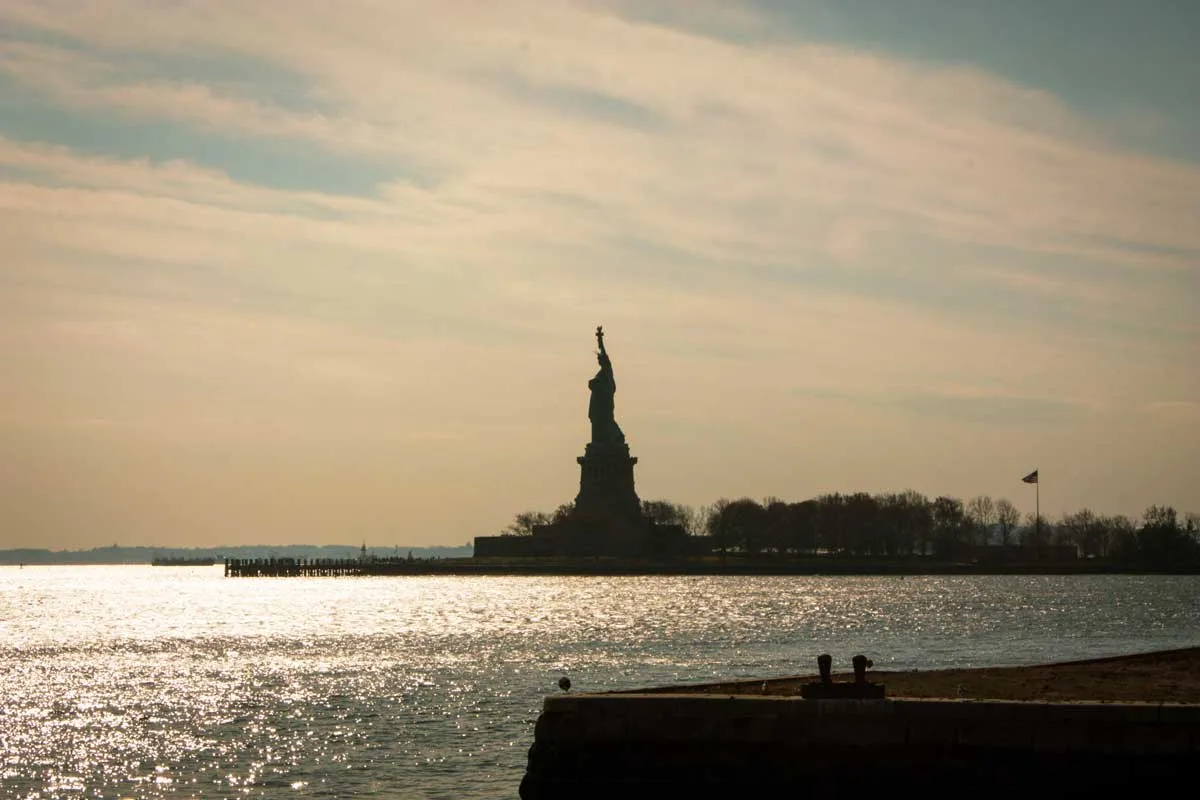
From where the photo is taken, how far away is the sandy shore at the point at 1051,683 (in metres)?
32.8

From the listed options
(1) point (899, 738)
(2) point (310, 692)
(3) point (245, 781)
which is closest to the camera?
(1) point (899, 738)

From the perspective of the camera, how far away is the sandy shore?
32.8 meters

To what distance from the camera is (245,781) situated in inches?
1432

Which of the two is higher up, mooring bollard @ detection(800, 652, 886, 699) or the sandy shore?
mooring bollard @ detection(800, 652, 886, 699)

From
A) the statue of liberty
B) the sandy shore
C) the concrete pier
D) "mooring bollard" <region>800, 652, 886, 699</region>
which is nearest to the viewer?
the concrete pier

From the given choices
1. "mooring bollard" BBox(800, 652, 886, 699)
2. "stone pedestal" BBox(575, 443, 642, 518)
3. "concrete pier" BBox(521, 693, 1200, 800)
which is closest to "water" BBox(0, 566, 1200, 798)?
"concrete pier" BBox(521, 693, 1200, 800)

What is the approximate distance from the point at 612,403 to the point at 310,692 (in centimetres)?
12485

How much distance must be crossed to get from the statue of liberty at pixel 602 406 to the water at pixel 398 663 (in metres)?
35.3

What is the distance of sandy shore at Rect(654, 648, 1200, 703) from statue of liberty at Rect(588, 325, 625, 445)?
446 feet

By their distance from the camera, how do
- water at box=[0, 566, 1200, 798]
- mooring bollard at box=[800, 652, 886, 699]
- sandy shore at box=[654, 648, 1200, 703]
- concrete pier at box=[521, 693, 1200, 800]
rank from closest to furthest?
concrete pier at box=[521, 693, 1200, 800], mooring bollard at box=[800, 652, 886, 699], sandy shore at box=[654, 648, 1200, 703], water at box=[0, 566, 1200, 798]

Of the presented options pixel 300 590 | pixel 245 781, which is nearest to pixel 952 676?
pixel 245 781

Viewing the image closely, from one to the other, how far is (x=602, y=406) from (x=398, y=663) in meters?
111

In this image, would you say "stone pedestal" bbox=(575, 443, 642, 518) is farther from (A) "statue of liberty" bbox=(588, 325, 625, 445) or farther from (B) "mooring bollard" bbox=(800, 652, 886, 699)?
(B) "mooring bollard" bbox=(800, 652, 886, 699)

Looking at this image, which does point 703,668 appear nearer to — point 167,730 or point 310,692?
point 310,692
